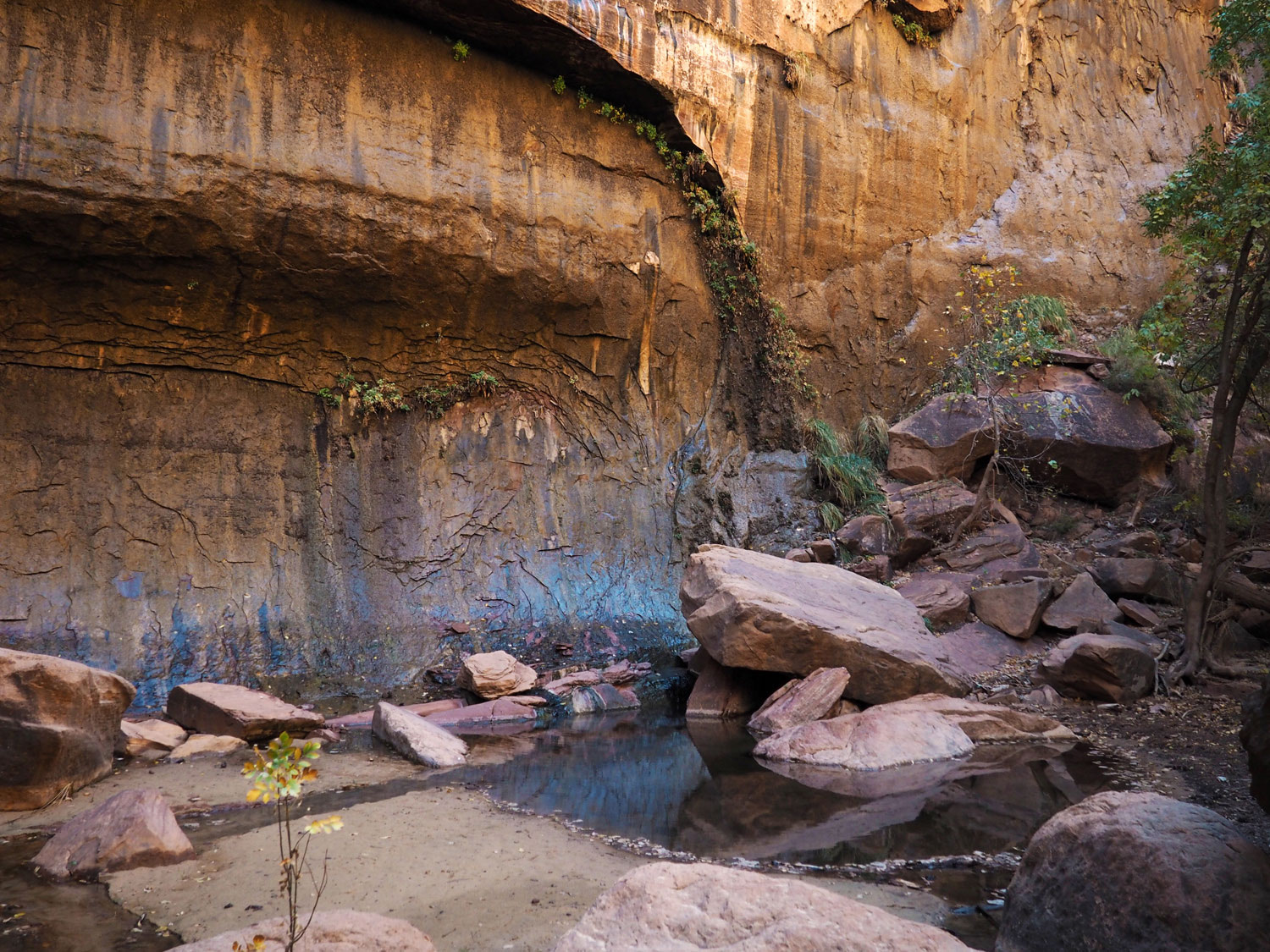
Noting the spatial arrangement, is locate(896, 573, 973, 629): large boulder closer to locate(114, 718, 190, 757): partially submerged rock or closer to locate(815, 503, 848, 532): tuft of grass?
locate(815, 503, 848, 532): tuft of grass

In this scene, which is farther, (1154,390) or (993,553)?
(1154,390)

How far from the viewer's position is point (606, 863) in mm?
4020

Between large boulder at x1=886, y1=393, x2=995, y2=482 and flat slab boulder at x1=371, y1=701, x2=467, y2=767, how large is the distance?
22.4ft

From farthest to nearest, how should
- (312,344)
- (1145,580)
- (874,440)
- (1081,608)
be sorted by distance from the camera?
1. (874,440)
2. (312,344)
3. (1145,580)
4. (1081,608)

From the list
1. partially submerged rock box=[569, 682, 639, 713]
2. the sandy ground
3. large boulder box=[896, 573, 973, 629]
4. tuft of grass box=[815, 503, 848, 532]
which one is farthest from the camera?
tuft of grass box=[815, 503, 848, 532]

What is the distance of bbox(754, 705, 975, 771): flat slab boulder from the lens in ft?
19.2

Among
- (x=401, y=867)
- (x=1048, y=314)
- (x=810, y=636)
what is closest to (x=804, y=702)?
(x=810, y=636)

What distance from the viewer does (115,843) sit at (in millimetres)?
3760

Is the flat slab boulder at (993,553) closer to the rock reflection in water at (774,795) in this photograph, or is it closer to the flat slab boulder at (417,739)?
the rock reflection in water at (774,795)

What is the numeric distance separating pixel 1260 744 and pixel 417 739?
4768mm

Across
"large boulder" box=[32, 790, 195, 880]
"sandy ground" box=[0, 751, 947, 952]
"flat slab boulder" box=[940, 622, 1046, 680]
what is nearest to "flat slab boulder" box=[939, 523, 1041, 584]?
"flat slab boulder" box=[940, 622, 1046, 680]

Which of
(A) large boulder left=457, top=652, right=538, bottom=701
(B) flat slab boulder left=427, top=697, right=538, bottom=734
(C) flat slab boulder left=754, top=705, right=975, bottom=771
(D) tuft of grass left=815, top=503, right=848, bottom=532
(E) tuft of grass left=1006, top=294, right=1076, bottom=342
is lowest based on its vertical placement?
(B) flat slab boulder left=427, top=697, right=538, bottom=734

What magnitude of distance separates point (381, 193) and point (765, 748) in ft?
20.2

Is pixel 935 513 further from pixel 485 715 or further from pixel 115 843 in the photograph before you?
pixel 115 843
